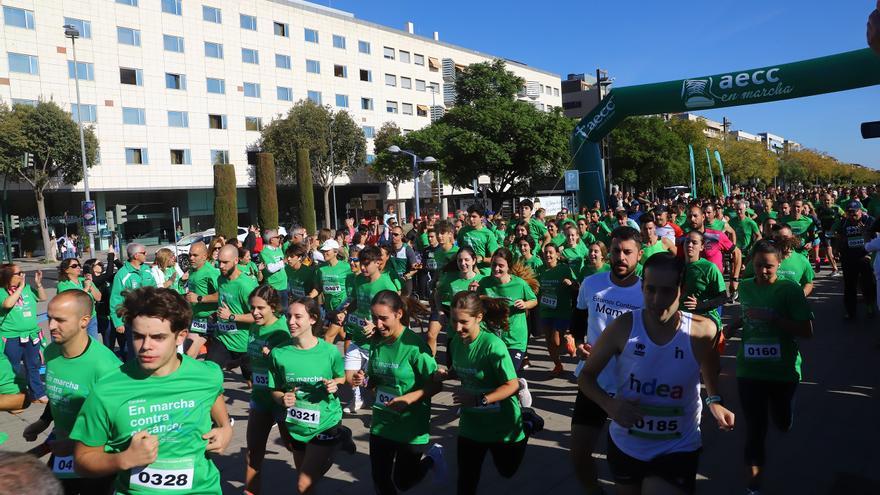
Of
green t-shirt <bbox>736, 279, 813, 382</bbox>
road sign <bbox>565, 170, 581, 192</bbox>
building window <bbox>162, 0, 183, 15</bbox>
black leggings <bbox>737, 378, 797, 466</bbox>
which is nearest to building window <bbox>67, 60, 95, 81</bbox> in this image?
building window <bbox>162, 0, 183, 15</bbox>

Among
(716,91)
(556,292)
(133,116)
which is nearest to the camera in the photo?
(556,292)

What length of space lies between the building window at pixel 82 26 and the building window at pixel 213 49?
293 inches

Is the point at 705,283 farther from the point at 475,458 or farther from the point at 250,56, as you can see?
the point at 250,56

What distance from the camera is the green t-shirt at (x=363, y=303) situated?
633cm

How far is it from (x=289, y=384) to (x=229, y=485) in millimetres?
1458

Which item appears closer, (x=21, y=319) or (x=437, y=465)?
(x=437, y=465)

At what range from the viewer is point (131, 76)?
128 feet

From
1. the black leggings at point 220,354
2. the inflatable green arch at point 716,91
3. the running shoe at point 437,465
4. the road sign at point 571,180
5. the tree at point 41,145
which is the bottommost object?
the running shoe at point 437,465


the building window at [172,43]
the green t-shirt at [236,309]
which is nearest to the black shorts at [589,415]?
the green t-shirt at [236,309]

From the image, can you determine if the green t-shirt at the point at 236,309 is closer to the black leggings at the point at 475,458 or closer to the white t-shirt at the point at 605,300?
the black leggings at the point at 475,458

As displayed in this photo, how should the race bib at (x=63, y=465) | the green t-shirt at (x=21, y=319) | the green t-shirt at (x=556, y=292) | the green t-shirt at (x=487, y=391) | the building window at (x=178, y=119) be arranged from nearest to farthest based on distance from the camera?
1. the race bib at (x=63, y=465)
2. the green t-shirt at (x=487, y=391)
3. the green t-shirt at (x=21, y=319)
4. the green t-shirt at (x=556, y=292)
5. the building window at (x=178, y=119)

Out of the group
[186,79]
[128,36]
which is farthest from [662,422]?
[186,79]

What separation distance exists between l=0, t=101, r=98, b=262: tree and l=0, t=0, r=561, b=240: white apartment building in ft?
4.80

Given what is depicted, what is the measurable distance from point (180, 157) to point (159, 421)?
142 ft
